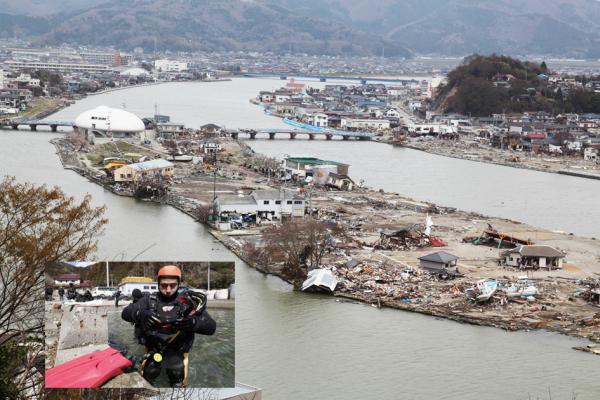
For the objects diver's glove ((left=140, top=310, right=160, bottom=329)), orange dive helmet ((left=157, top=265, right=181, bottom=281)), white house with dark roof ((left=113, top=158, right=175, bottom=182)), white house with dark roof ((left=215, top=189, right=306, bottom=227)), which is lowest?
white house with dark roof ((left=113, top=158, right=175, bottom=182))

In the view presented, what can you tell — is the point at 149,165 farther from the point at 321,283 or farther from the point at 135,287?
the point at 135,287

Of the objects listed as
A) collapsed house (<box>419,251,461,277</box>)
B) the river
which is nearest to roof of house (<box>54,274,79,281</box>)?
collapsed house (<box>419,251,461,277</box>)

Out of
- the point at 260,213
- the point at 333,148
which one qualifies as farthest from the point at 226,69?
the point at 260,213

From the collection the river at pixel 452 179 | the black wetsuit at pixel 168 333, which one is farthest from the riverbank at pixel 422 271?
the black wetsuit at pixel 168 333

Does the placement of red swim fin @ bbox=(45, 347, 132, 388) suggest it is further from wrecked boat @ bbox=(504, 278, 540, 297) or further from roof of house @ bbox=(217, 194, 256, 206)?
roof of house @ bbox=(217, 194, 256, 206)

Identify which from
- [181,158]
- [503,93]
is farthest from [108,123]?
[503,93]

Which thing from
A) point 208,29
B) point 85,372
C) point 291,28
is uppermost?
point 85,372
